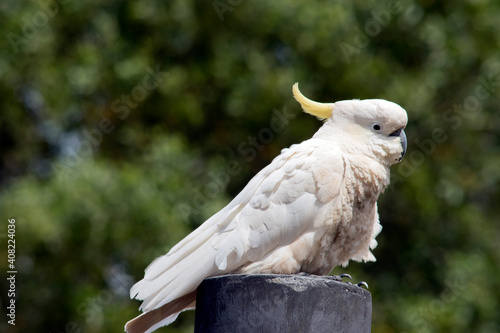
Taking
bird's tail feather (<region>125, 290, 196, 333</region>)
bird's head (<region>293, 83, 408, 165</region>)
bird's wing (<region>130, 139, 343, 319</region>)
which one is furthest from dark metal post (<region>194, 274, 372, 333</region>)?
bird's head (<region>293, 83, 408, 165</region>)

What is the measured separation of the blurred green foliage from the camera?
6.19 m

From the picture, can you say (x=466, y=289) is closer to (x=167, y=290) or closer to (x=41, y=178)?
(x=41, y=178)

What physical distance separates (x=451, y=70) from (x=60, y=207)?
446 centimetres

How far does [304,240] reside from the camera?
3.09m

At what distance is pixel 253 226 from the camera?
305cm

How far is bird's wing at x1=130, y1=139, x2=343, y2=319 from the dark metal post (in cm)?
33

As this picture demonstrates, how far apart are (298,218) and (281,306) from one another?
0.65 meters

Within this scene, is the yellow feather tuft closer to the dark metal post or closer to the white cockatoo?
the white cockatoo

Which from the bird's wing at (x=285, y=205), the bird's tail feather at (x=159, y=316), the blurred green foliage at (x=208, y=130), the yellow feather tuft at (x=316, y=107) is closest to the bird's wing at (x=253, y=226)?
the bird's wing at (x=285, y=205)

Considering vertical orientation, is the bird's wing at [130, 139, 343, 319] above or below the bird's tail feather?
above

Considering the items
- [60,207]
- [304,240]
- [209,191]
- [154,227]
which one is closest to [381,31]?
[209,191]

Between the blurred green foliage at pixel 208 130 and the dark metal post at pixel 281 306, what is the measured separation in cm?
345

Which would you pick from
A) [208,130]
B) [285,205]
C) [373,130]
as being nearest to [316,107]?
[373,130]

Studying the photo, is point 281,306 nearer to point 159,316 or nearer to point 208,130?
point 159,316
